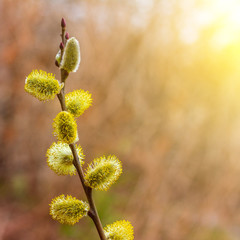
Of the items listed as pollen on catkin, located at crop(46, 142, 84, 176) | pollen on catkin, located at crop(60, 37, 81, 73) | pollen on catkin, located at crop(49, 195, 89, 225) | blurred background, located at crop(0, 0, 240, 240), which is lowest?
pollen on catkin, located at crop(49, 195, 89, 225)

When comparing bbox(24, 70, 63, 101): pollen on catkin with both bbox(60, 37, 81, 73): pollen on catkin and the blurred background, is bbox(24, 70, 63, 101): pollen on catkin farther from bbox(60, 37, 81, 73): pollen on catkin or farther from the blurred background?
the blurred background

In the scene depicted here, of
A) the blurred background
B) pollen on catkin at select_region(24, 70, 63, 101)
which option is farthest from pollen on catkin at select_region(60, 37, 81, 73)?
the blurred background

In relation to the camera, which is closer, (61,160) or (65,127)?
(65,127)

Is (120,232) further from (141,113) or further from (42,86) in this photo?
(141,113)

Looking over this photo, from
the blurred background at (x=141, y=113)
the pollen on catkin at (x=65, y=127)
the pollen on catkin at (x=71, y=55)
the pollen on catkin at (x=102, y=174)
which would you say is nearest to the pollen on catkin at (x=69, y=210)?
the pollen on catkin at (x=102, y=174)

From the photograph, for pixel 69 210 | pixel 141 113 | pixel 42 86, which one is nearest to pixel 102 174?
pixel 69 210
